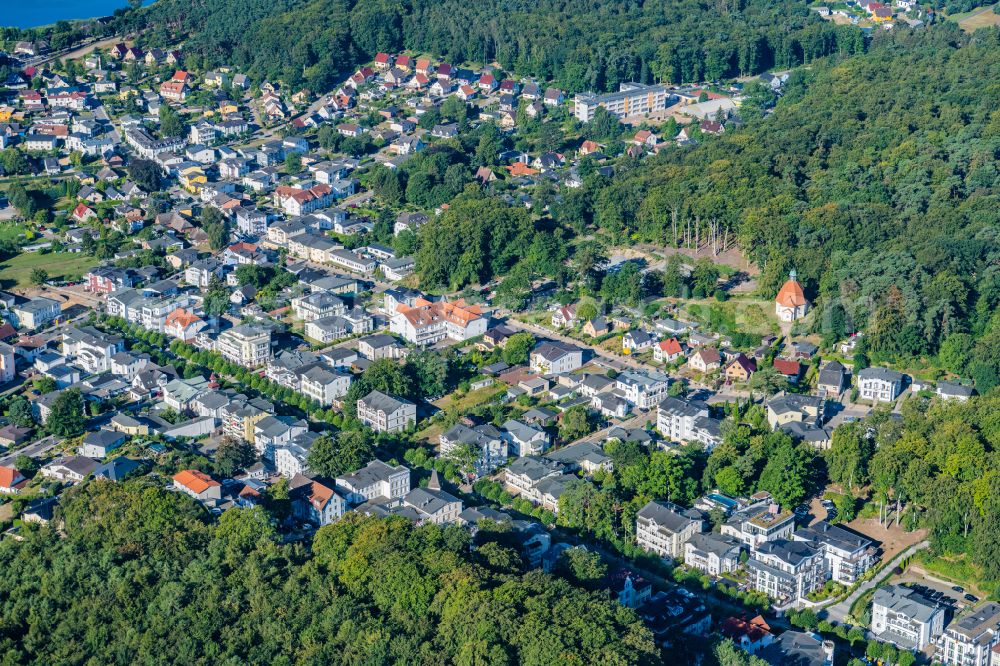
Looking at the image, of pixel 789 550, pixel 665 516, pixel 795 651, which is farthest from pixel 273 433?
pixel 795 651

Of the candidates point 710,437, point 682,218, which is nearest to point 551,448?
point 710,437

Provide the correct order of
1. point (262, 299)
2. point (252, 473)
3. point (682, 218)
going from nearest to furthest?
point (252, 473) → point (262, 299) → point (682, 218)

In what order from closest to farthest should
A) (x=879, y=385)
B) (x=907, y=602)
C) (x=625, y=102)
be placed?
1. (x=907, y=602)
2. (x=879, y=385)
3. (x=625, y=102)

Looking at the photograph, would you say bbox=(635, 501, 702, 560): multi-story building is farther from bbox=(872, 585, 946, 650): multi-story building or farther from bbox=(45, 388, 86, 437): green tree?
bbox=(45, 388, 86, 437): green tree

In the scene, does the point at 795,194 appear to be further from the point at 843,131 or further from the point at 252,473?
the point at 252,473

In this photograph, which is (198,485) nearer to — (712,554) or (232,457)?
(232,457)

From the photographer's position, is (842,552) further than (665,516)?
No
